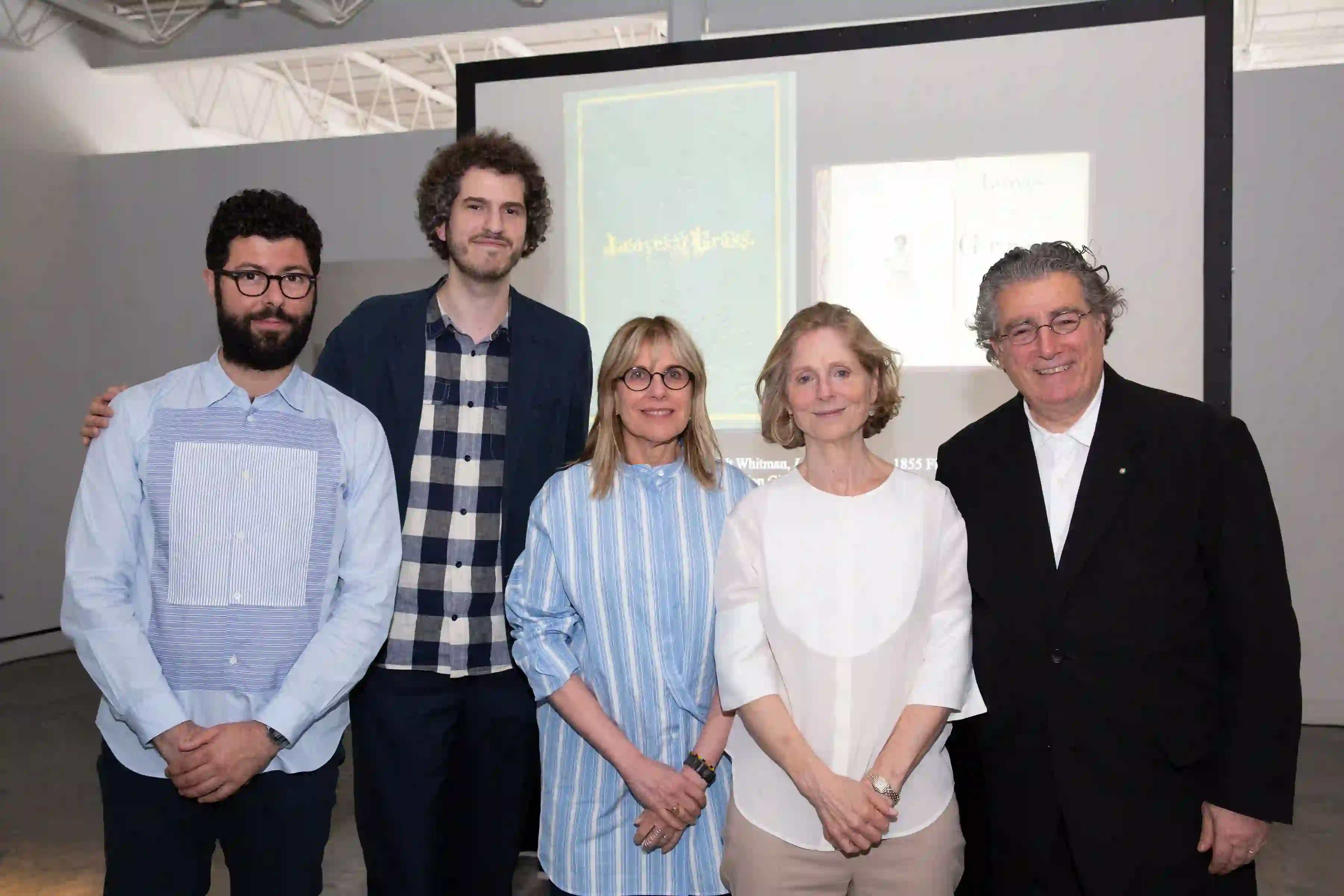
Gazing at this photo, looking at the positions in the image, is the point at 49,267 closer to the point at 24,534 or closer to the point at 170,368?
the point at 170,368

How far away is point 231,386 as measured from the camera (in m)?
1.82

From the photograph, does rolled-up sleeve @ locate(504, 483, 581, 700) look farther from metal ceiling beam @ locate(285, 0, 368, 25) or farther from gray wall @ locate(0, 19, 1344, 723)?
metal ceiling beam @ locate(285, 0, 368, 25)

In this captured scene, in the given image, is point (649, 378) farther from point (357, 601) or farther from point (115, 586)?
point (115, 586)

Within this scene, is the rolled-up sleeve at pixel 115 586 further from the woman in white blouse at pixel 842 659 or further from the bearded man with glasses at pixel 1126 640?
the bearded man with glasses at pixel 1126 640

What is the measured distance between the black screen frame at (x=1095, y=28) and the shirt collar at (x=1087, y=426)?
5.74ft

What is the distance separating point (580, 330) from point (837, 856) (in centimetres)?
135

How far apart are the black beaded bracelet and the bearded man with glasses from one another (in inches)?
20.2

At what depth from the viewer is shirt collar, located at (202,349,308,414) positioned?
5.93 feet

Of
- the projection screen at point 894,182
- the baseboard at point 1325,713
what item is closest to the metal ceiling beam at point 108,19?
the projection screen at point 894,182

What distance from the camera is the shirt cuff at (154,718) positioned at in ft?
5.36

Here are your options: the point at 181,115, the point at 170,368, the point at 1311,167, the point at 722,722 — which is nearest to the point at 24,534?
the point at 170,368

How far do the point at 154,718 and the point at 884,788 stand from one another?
1255 millimetres

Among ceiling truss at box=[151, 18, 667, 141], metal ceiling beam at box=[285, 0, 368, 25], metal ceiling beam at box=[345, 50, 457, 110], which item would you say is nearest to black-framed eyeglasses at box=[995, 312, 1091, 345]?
ceiling truss at box=[151, 18, 667, 141]

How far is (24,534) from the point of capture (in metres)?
6.70
